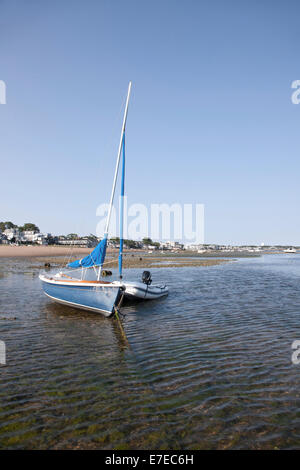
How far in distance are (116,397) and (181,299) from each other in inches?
614

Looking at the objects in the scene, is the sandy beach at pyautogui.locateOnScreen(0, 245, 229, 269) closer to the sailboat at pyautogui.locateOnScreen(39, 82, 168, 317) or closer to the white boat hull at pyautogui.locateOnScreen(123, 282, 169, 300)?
the white boat hull at pyautogui.locateOnScreen(123, 282, 169, 300)

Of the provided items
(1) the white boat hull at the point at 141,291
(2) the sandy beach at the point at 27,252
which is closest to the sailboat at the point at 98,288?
(1) the white boat hull at the point at 141,291

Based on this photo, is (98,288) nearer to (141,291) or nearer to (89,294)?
(89,294)

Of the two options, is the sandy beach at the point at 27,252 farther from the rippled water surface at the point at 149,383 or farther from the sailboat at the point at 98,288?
the rippled water surface at the point at 149,383

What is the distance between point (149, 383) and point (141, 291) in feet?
39.9

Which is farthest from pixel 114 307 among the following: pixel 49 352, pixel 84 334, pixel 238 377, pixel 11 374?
pixel 238 377

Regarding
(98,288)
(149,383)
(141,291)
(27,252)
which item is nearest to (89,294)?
(98,288)

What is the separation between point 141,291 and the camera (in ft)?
67.5

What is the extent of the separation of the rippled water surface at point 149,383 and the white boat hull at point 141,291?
406cm

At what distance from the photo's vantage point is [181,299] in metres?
22.8

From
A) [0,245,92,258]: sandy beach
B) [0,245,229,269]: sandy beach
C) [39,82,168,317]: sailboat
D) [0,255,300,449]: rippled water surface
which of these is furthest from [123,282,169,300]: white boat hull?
[0,245,92,258]: sandy beach

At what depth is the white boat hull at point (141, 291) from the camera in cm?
2006
